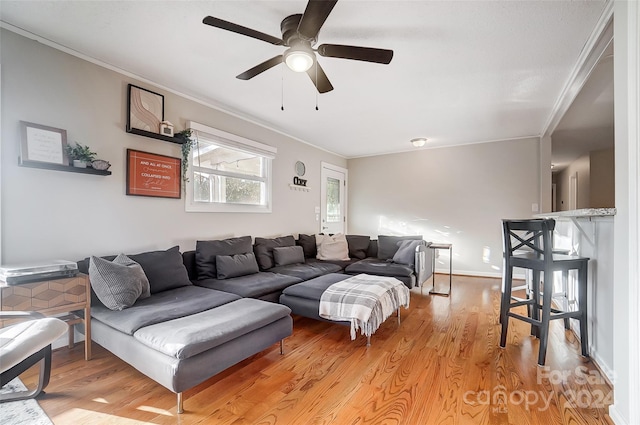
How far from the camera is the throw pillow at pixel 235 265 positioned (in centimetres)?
317

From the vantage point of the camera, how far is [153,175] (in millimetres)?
3020

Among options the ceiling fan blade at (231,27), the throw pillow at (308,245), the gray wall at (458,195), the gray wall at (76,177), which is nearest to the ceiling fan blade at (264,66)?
the ceiling fan blade at (231,27)

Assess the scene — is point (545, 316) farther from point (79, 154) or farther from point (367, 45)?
point (79, 154)

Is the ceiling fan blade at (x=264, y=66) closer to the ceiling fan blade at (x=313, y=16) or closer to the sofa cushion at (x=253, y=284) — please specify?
the ceiling fan blade at (x=313, y=16)

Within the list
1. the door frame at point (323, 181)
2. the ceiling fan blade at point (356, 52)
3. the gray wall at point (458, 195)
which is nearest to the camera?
the ceiling fan blade at point (356, 52)

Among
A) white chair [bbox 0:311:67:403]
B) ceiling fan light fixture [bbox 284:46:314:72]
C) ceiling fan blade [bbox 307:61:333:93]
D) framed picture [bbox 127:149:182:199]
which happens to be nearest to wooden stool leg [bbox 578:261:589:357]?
ceiling fan blade [bbox 307:61:333:93]

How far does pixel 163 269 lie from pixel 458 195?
518 cm

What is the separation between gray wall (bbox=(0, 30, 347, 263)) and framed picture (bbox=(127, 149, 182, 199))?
2.6 inches

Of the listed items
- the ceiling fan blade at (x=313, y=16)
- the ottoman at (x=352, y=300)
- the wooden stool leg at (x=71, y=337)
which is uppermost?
the ceiling fan blade at (x=313, y=16)

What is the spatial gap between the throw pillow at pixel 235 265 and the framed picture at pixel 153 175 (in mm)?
912

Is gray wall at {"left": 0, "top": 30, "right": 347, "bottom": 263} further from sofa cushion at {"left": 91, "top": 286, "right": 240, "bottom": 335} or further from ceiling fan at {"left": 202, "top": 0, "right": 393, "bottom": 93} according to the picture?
ceiling fan at {"left": 202, "top": 0, "right": 393, "bottom": 93}

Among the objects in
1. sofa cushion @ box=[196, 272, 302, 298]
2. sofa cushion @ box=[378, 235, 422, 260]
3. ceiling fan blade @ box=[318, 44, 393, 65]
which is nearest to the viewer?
ceiling fan blade @ box=[318, 44, 393, 65]

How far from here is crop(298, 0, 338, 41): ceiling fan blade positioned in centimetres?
152

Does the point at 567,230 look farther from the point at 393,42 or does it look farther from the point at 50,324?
the point at 50,324
